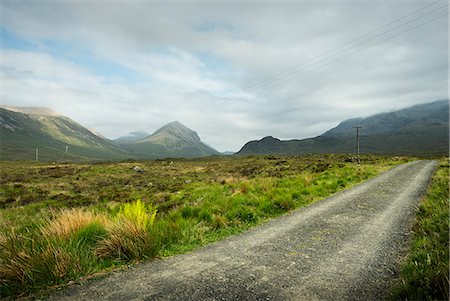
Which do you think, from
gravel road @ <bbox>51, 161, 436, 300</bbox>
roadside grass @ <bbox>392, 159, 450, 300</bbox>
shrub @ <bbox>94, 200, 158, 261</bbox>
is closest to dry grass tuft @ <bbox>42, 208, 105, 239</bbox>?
shrub @ <bbox>94, 200, 158, 261</bbox>

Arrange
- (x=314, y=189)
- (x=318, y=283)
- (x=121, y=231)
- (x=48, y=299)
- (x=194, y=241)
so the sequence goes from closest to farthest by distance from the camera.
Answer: (x=48, y=299)
(x=318, y=283)
(x=121, y=231)
(x=194, y=241)
(x=314, y=189)

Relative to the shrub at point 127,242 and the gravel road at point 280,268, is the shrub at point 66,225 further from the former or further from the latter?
the gravel road at point 280,268

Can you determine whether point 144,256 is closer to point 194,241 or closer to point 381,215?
point 194,241

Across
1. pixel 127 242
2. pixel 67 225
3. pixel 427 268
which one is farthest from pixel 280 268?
pixel 67 225

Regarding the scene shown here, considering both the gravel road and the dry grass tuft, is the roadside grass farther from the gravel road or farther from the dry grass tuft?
the dry grass tuft

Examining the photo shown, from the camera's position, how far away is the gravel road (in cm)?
454

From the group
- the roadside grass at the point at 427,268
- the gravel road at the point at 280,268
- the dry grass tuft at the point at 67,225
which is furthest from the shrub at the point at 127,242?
the roadside grass at the point at 427,268

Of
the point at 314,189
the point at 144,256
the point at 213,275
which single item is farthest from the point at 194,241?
the point at 314,189

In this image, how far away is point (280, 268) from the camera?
18.1 feet

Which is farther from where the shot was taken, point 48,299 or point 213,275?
point 213,275

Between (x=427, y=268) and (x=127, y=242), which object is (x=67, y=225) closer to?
(x=127, y=242)

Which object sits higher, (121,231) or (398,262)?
(121,231)

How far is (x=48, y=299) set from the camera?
4387 millimetres

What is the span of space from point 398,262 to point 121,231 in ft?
21.0
